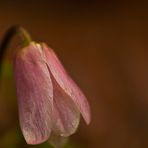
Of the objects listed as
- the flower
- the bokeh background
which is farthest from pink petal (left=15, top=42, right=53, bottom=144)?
the bokeh background

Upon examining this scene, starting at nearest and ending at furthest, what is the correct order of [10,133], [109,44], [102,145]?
1. [10,133]
2. [102,145]
3. [109,44]

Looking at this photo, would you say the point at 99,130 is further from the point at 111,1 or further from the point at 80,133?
the point at 111,1

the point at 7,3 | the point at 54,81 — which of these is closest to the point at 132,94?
the point at 7,3

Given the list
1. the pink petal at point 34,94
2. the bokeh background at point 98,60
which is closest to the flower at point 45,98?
the pink petal at point 34,94

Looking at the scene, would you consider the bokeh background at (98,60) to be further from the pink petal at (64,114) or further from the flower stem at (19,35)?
the pink petal at (64,114)

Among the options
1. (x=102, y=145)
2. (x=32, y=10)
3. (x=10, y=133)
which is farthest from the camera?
(x=32, y=10)

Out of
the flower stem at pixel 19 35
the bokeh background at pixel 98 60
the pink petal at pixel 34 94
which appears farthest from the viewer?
the bokeh background at pixel 98 60

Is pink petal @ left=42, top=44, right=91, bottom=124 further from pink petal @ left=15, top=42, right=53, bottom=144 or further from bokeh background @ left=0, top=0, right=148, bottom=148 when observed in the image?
bokeh background @ left=0, top=0, right=148, bottom=148
